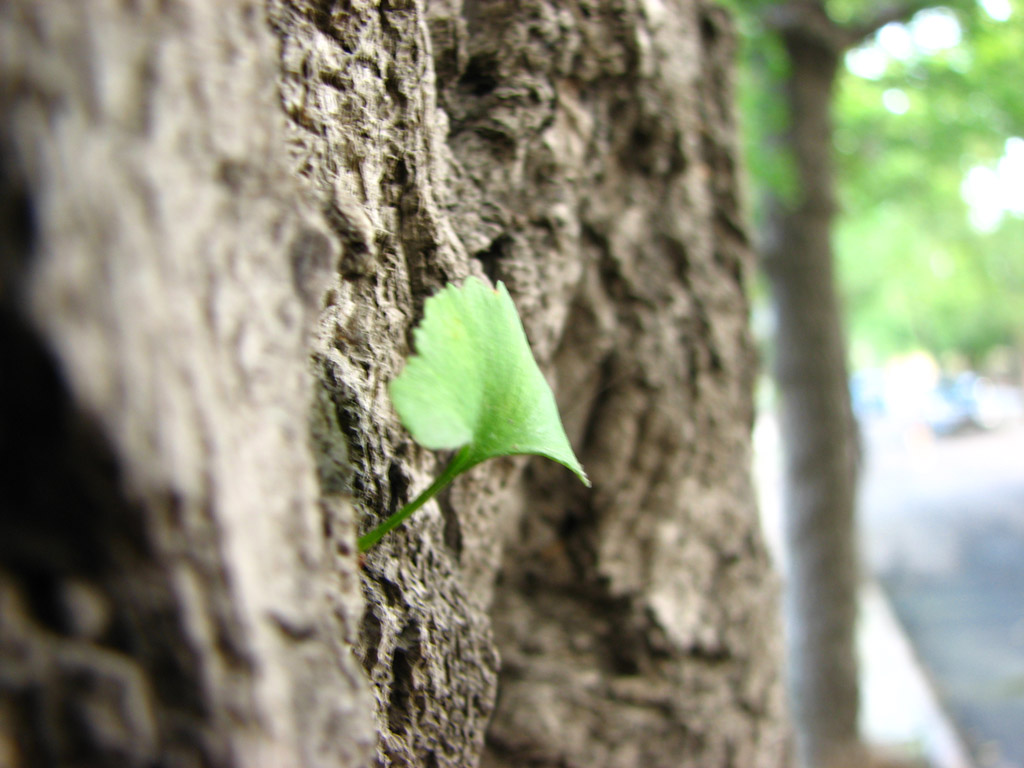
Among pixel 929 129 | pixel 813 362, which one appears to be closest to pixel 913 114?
pixel 929 129

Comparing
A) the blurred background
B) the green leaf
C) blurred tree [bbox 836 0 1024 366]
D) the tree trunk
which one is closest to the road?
the blurred background

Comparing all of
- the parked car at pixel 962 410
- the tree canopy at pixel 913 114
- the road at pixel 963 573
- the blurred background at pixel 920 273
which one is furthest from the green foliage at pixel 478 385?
the parked car at pixel 962 410

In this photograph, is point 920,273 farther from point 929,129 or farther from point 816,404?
point 816,404

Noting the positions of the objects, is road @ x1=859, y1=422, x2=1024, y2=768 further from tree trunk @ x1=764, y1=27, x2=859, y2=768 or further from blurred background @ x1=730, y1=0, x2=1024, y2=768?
tree trunk @ x1=764, y1=27, x2=859, y2=768

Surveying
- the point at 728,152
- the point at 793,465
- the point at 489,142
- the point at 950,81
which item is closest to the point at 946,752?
the point at 793,465

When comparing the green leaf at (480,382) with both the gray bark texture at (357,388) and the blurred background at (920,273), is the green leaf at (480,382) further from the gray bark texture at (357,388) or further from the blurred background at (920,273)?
the blurred background at (920,273)

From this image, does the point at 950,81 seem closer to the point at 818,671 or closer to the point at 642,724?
the point at 818,671

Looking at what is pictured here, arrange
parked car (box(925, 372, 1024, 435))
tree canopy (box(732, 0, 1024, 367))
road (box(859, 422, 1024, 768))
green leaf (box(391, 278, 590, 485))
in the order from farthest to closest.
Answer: parked car (box(925, 372, 1024, 435))
road (box(859, 422, 1024, 768))
tree canopy (box(732, 0, 1024, 367))
green leaf (box(391, 278, 590, 485))
